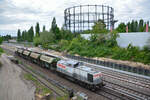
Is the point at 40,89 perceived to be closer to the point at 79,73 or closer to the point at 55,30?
the point at 79,73

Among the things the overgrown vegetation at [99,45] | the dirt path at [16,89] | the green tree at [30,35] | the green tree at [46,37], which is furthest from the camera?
the green tree at [30,35]

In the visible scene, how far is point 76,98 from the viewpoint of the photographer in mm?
12609

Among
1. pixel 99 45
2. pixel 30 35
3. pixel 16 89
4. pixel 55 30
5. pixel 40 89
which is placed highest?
pixel 55 30

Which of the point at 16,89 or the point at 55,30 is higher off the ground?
the point at 55,30

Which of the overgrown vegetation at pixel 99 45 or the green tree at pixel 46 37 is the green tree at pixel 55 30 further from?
the green tree at pixel 46 37

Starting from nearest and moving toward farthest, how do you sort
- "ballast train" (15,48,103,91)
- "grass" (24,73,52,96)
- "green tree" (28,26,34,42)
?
1. "ballast train" (15,48,103,91)
2. "grass" (24,73,52,96)
3. "green tree" (28,26,34,42)

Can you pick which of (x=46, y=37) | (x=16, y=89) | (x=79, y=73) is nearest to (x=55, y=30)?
(x=46, y=37)

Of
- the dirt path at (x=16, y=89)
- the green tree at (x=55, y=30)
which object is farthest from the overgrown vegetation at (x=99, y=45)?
the dirt path at (x=16, y=89)

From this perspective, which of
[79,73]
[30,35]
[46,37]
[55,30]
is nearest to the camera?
[79,73]

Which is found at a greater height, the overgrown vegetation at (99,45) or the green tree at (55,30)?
the green tree at (55,30)

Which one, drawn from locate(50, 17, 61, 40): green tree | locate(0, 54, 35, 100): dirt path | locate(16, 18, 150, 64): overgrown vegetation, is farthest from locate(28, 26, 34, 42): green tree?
locate(0, 54, 35, 100): dirt path

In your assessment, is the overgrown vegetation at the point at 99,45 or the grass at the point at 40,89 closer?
the grass at the point at 40,89

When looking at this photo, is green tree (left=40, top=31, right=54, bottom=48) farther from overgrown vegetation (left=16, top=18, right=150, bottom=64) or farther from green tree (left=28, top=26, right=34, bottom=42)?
green tree (left=28, top=26, right=34, bottom=42)

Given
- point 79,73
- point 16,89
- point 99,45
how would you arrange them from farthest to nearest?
point 99,45
point 16,89
point 79,73
